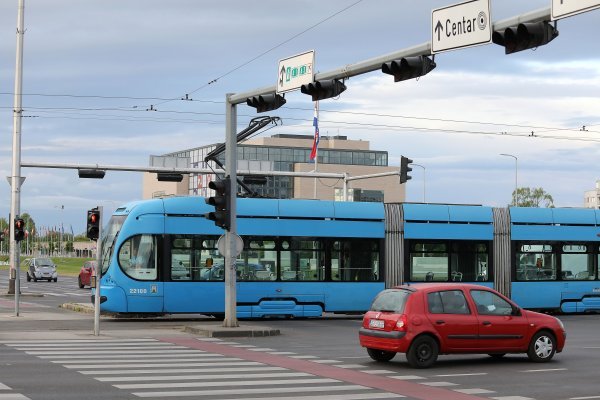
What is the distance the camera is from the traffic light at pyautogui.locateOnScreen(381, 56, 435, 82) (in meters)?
19.1

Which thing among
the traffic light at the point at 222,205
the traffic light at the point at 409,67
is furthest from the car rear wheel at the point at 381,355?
the traffic light at the point at 222,205

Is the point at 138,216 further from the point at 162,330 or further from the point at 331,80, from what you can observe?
the point at 331,80

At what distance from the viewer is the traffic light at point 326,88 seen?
21.7m

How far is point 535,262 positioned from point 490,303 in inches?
690

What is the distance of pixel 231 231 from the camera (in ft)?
88.0

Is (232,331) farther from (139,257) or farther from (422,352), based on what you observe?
(422,352)

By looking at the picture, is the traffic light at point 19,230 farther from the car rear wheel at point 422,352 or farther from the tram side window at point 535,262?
Result: the car rear wheel at point 422,352

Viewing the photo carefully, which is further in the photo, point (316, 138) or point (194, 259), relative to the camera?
point (316, 138)

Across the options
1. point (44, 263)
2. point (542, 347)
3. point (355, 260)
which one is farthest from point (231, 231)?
point (44, 263)

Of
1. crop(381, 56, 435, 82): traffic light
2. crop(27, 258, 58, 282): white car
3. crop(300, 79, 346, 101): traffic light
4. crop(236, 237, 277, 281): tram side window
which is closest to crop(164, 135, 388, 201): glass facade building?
crop(27, 258, 58, 282): white car

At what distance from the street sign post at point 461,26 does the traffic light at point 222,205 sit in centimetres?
908

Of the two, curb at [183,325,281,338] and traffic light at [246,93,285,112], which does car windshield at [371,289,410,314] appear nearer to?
traffic light at [246,93,285,112]

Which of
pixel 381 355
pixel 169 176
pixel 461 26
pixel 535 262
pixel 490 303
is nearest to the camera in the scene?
pixel 461 26

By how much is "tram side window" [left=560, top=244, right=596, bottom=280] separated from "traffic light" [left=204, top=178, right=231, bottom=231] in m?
15.1
